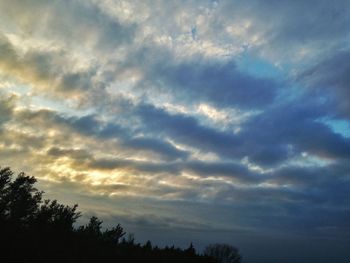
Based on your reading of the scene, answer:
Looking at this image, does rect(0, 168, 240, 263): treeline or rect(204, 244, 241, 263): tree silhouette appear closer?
rect(0, 168, 240, 263): treeline

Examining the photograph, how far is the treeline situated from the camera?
32969 millimetres

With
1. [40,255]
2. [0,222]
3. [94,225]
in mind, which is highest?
[94,225]

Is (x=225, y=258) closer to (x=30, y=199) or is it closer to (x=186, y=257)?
(x=186, y=257)

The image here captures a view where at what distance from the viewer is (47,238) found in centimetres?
4150

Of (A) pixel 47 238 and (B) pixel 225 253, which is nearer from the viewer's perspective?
(A) pixel 47 238

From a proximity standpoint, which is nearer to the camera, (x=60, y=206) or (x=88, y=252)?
(x=88, y=252)

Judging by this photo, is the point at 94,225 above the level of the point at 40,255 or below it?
above

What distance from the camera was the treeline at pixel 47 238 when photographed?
108ft

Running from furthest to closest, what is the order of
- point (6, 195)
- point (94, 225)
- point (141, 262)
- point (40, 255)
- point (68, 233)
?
point (94, 225) < point (6, 195) < point (141, 262) < point (68, 233) < point (40, 255)

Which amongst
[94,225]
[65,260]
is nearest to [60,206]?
[94,225]

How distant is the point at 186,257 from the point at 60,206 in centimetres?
2392

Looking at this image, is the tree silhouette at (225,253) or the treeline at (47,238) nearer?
the treeline at (47,238)

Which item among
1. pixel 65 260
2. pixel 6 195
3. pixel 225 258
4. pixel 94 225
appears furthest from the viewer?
pixel 225 258

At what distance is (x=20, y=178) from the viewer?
69188 millimetres
